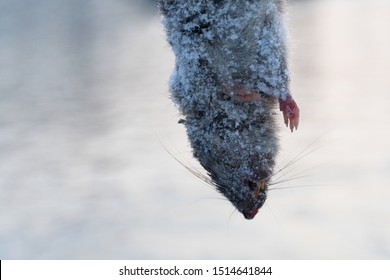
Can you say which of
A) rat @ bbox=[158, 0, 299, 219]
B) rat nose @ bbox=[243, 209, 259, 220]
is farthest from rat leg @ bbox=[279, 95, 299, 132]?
rat nose @ bbox=[243, 209, 259, 220]

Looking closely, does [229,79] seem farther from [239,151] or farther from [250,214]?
[250,214]

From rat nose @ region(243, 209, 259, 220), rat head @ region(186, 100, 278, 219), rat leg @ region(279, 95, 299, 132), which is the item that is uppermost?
rat leg @ region(279, 95, 299, 132)

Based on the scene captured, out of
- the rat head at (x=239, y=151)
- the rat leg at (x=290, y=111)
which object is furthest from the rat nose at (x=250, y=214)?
the rat leg at (x=290, y=111)

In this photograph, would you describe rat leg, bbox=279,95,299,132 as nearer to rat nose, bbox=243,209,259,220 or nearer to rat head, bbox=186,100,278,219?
rat head, bbox=186,100,278,219

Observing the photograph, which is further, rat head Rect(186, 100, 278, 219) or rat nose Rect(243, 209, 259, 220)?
rat nose Rect(243, 209, 259, 220)

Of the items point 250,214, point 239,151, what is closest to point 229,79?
point 239,151

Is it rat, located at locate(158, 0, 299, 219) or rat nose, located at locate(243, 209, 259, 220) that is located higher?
rat, located at locate(158, 0, 299, 219)
